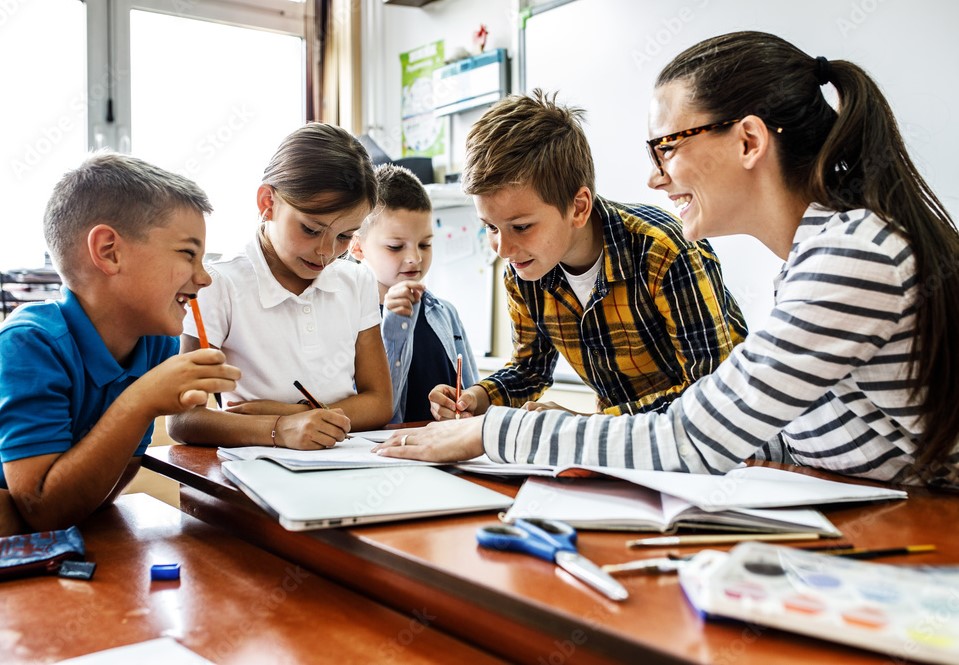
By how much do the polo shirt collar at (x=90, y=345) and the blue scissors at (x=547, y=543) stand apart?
69 centimetres

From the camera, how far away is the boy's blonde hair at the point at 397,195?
6.72 ft

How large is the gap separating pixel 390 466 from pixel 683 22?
1.90 metres

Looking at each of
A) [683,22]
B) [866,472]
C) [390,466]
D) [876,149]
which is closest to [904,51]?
[683,22]

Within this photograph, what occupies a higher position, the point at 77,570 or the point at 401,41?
the point at 401,41

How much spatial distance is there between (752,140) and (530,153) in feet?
1.65

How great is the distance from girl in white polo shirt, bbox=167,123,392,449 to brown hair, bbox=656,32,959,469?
69 centimetres

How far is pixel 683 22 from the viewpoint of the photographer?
234 cm

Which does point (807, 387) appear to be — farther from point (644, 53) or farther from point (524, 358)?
point (644, 53)

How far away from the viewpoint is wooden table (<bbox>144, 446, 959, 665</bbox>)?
470 millimetres

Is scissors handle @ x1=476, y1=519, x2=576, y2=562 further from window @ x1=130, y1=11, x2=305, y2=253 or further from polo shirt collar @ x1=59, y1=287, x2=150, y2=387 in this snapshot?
window @ x1=130, y1=11, x2=305, y2=253

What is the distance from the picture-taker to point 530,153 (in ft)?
4.72

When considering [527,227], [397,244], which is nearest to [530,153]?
[527,227]

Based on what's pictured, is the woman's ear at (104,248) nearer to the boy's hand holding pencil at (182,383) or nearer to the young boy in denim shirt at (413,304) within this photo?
the boy's hand holding pencil at (182,383)

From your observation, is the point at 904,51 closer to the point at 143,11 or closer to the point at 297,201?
the point at 297,201
